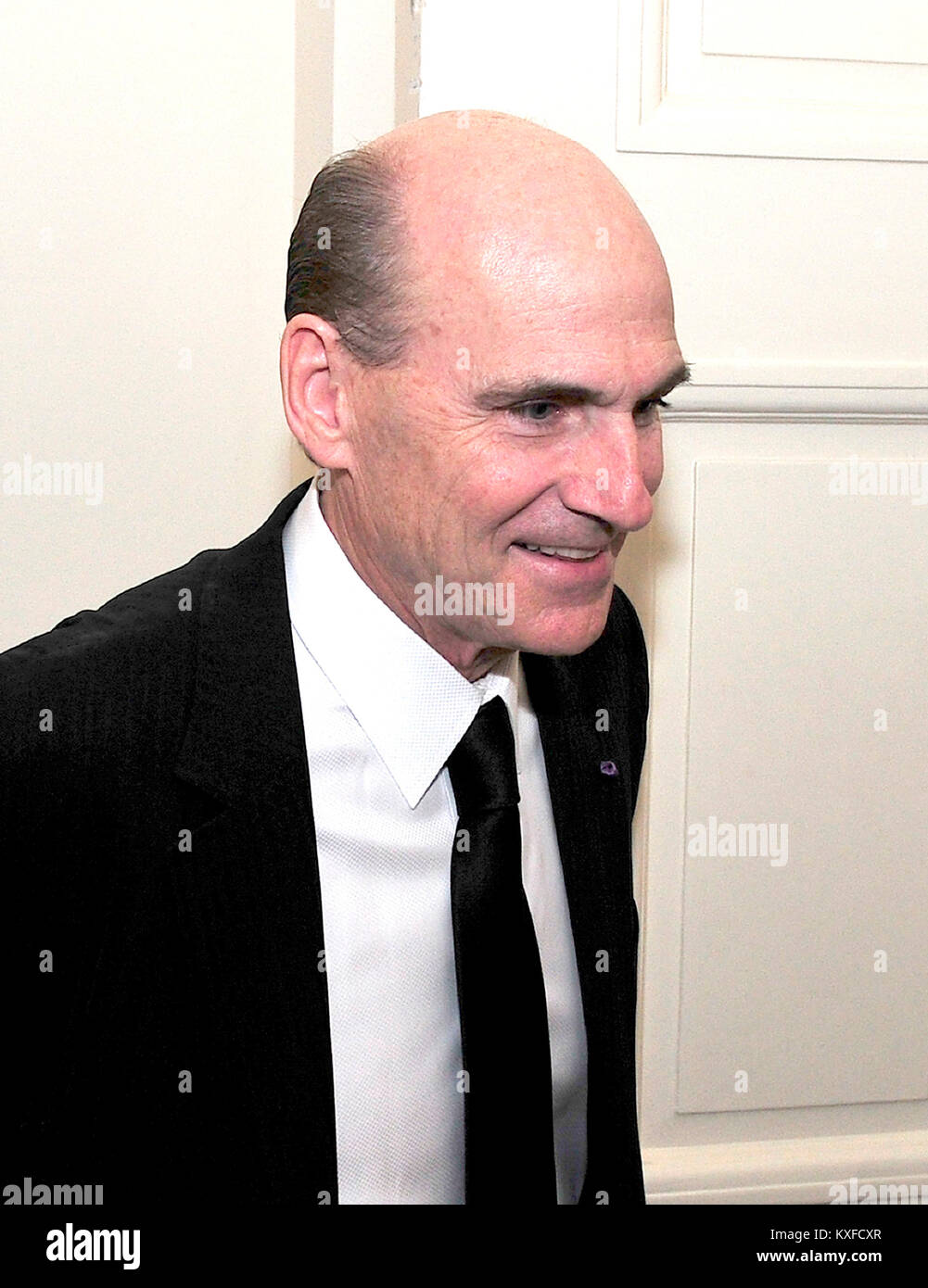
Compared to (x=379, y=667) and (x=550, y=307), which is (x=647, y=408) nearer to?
(x=550, y=307)

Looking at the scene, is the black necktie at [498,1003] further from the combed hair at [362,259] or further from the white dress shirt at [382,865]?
the combed hair at [362,259]

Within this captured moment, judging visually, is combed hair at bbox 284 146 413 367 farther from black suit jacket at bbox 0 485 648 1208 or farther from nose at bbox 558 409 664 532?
black suit jacket at bbox 0 485 648 1208

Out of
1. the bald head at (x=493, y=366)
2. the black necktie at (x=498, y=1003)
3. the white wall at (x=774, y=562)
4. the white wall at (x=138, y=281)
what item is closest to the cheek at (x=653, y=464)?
the bald head at (x=493, y=366)

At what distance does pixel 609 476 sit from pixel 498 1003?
14.2 inches

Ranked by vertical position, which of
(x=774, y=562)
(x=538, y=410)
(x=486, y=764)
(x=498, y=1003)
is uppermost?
(x=538, y=410)

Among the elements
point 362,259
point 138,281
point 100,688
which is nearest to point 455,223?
point 362,259

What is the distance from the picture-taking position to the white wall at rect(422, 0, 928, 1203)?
1.37 metres

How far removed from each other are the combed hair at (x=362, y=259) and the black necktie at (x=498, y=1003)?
292 mm

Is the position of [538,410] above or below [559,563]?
above

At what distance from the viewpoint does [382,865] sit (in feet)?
3.57

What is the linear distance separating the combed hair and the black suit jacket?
0.26 m

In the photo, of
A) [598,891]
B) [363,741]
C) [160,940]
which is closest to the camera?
[160,940]

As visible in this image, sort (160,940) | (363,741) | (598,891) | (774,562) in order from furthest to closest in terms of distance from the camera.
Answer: (774,562)
(598,891)
(363,741)
(160,940)
